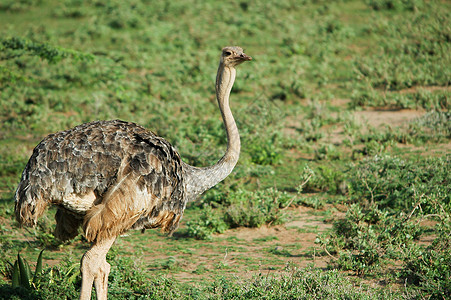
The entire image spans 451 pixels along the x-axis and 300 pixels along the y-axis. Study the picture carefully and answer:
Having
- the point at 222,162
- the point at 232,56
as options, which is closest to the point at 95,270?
the point at 222,162

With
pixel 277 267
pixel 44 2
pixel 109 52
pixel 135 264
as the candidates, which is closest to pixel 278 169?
pixel 277 267

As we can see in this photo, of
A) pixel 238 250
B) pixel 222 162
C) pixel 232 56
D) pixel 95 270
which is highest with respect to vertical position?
pixel 232 56

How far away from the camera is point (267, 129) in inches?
340

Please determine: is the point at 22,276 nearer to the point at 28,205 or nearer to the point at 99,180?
the point at 28,205

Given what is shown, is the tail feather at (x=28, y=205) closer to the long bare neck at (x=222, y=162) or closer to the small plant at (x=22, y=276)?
the small plant at (x=22, y=276)

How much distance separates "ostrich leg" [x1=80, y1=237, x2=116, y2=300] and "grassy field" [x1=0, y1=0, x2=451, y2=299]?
0.31 metres

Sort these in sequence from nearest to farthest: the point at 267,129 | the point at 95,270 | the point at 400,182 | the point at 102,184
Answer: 1. the point at 102,184
2. the point at 95,270
3. the point at 400,182
4. the point at 267,129

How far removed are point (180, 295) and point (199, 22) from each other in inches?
431

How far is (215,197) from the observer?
7.12 meters

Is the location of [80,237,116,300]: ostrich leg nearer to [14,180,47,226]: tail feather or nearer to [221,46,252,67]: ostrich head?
[14,180,47,226]: tail feather

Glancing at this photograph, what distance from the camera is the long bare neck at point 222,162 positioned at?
201 inches

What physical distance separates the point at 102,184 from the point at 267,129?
4.52m

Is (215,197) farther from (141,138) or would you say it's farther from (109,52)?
(109,52)

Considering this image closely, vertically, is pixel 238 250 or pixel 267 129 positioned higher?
pixel 267 129
